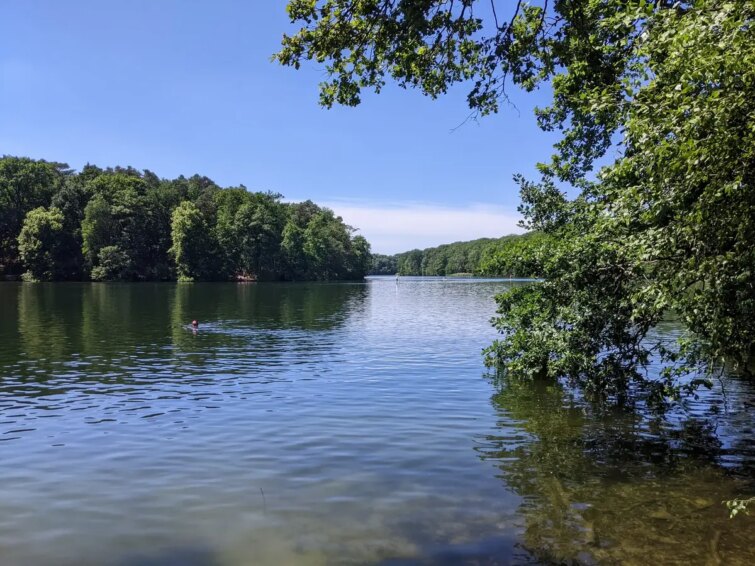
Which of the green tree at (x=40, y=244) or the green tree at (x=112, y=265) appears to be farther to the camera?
the green tree at (x=112, y=265)

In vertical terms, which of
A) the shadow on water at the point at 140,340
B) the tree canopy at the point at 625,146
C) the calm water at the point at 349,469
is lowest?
the calm water at the point at 349,469

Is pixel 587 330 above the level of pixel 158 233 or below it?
below

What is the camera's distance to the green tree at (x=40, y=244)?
11388cm

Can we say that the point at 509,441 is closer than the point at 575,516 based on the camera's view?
No

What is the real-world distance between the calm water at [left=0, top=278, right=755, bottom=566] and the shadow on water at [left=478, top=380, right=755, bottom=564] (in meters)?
0.04

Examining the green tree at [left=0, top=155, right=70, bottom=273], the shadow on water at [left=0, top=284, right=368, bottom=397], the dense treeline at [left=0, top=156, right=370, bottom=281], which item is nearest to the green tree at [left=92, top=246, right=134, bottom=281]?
the dense treeline at [left=0, top=156, right=370, bottom=281]

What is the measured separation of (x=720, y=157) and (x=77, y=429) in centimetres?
1525

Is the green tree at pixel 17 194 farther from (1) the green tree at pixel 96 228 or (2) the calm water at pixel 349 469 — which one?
(2) the calm water at pixel 349 469

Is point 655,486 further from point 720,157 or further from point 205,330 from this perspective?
point 205,330

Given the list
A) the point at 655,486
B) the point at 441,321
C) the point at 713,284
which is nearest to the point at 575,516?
the point at 655,486

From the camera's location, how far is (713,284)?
822 centimetres

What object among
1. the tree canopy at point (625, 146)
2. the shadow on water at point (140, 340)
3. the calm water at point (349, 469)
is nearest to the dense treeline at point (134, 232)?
the shadow on water at point (140, 340)

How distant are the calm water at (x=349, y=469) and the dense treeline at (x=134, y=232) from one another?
105m

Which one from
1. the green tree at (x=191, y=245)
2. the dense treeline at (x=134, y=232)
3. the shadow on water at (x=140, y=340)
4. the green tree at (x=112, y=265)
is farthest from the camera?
the green tree at (x=191, y=245)
